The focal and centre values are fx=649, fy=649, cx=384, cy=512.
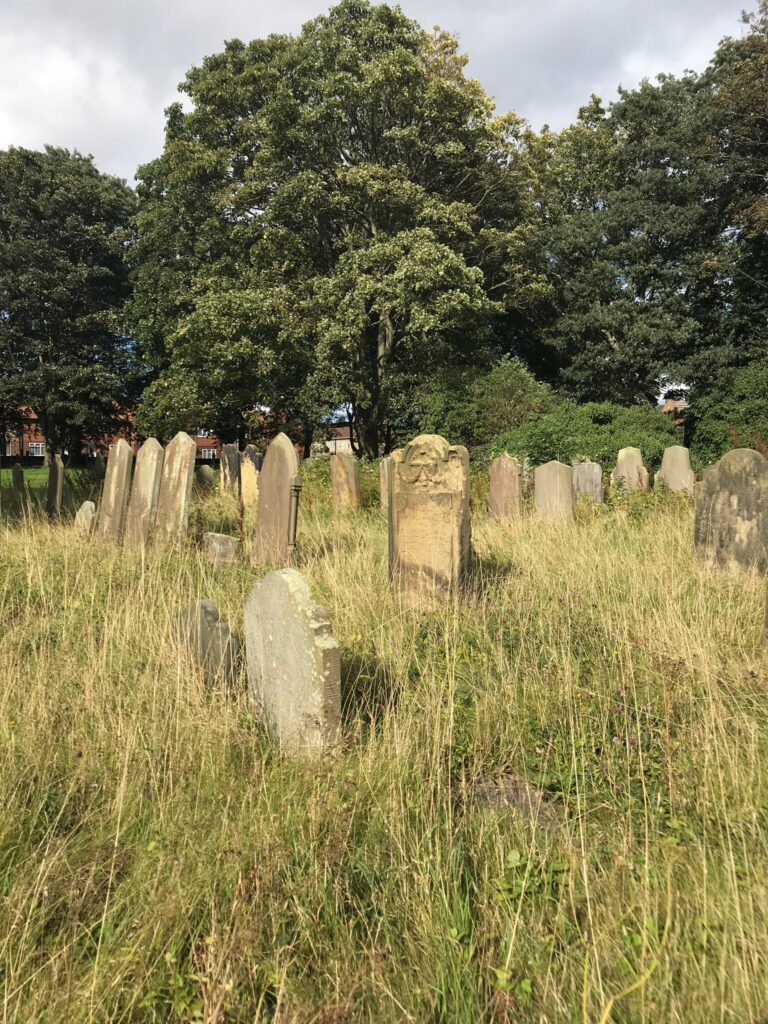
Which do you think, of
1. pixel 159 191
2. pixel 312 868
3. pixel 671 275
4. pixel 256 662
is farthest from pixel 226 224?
pixel 312 868

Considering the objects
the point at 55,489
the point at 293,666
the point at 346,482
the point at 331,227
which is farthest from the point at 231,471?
the point at 293,666

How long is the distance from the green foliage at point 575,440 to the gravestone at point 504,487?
10.2 ft

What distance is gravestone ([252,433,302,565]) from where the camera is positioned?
22.6 ft

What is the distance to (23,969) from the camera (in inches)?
72.2

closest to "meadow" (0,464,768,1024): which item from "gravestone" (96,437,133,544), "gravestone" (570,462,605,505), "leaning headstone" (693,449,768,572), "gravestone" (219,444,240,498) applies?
"leaning headstone" (693,449,768,572)

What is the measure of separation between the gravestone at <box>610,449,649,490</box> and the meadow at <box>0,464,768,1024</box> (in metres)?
8.14

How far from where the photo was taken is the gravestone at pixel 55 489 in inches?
411

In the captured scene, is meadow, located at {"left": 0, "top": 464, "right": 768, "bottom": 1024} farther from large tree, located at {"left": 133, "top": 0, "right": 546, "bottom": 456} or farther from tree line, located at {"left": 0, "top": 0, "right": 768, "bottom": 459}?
large tree, located at {"left": 133, "top": 0, "right": 546, "bottom": 456}

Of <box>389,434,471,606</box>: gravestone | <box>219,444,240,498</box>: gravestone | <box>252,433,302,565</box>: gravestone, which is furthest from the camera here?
<box>219,444,240,498</box>: gravestone

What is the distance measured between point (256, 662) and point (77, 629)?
200 cm

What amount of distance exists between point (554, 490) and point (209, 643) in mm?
7593

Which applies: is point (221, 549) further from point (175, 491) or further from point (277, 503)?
point (175, 491)

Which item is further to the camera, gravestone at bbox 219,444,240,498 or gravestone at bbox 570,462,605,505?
gravestone at bbox 219,444,240,498

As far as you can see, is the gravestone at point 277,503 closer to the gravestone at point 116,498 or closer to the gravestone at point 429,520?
the gravestone at point 429,520
